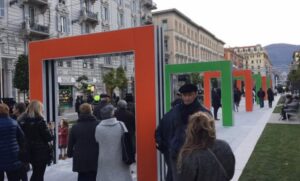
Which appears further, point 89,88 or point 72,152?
point 89,88

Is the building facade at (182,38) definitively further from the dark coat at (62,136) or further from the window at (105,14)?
the dark coat at (62,136)

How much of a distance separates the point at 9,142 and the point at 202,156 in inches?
147

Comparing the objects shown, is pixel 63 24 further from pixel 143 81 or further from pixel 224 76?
pixel 143 81

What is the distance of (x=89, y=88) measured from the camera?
34.5 meters

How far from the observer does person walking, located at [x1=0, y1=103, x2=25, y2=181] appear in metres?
5.62

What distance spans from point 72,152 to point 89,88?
2926 centimetres

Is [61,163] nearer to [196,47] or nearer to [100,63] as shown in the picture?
[100,63]

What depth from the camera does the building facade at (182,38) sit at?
6612cm

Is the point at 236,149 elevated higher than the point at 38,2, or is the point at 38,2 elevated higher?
the point at 38,2

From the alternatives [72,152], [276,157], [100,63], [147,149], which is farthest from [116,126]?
[100,63]

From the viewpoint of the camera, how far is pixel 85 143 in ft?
18.0

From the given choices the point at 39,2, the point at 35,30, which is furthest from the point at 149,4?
the point at 35,30

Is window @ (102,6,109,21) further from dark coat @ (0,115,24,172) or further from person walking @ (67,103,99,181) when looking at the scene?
person walking @ (67,103,99,181)

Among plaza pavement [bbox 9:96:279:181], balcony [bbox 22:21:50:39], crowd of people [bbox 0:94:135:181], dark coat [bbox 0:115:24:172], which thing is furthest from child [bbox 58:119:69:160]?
balcony [bbox 22:21:50:39]
